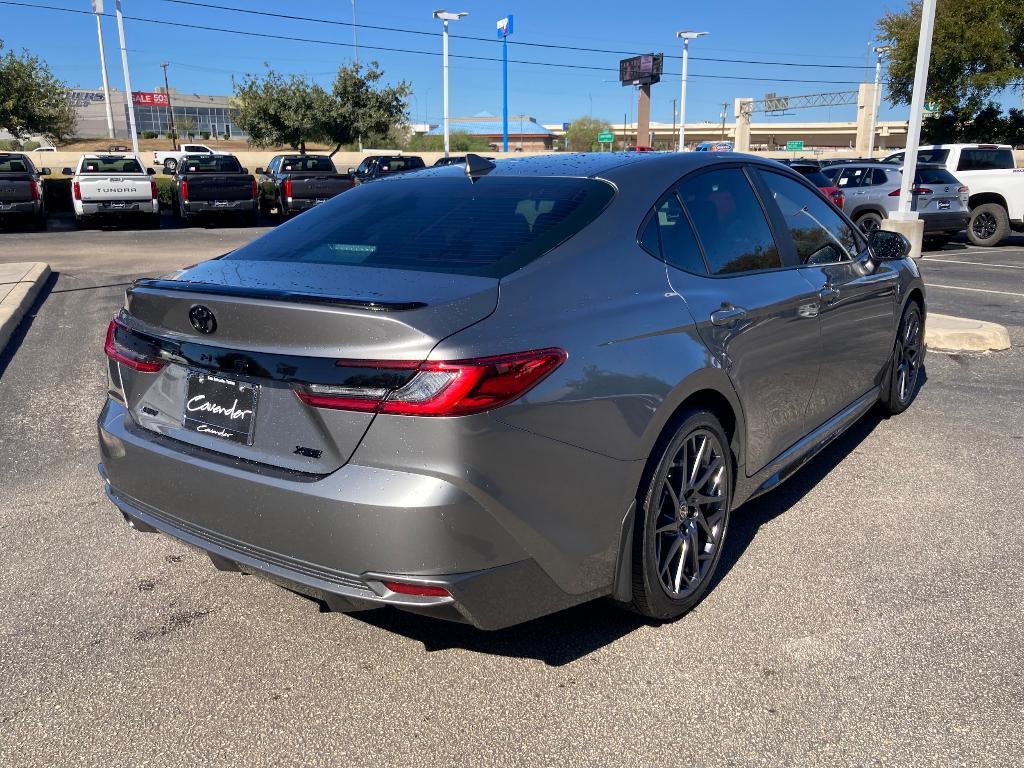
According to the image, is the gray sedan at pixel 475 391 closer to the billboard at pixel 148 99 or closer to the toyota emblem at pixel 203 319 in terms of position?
the toyota emblem at pixel 203 319

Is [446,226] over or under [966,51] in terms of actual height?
under

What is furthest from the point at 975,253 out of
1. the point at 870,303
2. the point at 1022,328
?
the point at 870,303

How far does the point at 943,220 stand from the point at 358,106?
98.2 feet

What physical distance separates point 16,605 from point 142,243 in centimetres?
1605

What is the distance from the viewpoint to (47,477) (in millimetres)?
4664

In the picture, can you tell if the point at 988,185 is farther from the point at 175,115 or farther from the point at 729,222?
the point at 175,115

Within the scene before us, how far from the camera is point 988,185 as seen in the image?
17812mm

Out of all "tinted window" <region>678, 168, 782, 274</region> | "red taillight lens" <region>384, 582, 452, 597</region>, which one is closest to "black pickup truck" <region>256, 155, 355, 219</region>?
"tinted window" <region>678, 168, 782, 274</region>

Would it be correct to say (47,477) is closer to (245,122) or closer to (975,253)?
(975,253)

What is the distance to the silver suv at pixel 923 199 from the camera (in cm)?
1673

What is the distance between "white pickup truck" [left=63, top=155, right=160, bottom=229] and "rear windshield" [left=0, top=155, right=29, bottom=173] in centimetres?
143

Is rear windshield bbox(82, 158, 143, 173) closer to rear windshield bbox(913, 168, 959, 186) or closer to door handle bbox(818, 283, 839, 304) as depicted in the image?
rear windshield bbox(913, 168, 959, 186)

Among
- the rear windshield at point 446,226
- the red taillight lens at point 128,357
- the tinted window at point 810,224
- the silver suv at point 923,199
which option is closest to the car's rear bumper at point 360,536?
the red taillight lens at point 128,357

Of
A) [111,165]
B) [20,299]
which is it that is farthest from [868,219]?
[111,165]
